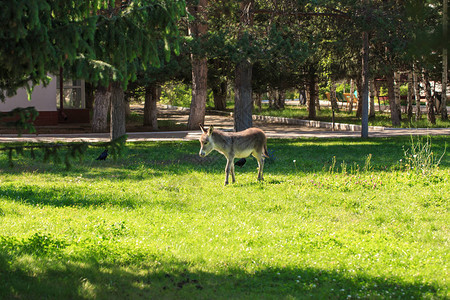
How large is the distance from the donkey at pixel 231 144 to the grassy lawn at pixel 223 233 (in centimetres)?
62

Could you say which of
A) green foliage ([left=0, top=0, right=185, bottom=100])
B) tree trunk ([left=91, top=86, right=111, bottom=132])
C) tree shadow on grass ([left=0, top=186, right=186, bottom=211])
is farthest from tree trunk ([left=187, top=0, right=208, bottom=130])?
green foliage ([left=0, top=0, right=185, bottom=100])

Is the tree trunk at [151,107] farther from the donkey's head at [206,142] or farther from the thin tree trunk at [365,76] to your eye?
the donkey's head at [206,142]

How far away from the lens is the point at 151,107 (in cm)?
2891

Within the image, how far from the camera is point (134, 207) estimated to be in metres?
10.2

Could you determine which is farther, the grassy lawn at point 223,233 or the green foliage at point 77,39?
the grassy lawn at point 223,233

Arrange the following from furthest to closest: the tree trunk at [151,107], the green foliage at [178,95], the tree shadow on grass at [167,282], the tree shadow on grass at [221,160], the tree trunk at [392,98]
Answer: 1. the green foliage at [178,95]
2. the tree trunk at [392,98]
3. the tree trunk at [151,107]
4. the tree shadow on grass at [221,160]
5. the tree shadow on grass at [167,282]

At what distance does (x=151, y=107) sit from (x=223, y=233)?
69.8 ft

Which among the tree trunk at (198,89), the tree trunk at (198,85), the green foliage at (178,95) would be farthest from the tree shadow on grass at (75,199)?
the green foliage at (178,95)

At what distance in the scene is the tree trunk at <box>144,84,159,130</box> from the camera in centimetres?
2770

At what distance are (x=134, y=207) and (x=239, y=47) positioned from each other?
9.46m

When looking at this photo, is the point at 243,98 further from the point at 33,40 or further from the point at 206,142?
the point at 33,40

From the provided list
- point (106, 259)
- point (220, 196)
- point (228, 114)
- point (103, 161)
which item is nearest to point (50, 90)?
point (103, 161)

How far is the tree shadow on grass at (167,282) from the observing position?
601 cm

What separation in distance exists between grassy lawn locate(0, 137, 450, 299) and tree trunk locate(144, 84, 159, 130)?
44.1 feet
